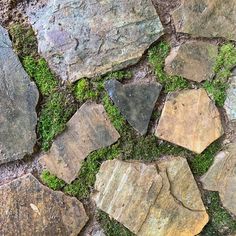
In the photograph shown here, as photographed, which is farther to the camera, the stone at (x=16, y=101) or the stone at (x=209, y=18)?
the stone at (x=16, y=101)

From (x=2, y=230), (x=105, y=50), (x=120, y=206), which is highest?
(x=105, y=50)

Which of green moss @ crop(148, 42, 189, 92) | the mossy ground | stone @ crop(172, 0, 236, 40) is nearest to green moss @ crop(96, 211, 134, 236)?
the mossy ground

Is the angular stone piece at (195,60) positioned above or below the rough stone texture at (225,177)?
above

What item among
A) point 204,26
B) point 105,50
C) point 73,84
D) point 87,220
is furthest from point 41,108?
point 204,26

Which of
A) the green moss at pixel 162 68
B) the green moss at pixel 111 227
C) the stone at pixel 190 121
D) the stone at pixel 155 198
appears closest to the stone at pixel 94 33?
the green moss at pixel 162 68

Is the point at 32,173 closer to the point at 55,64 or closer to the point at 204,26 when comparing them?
the point at 55,64

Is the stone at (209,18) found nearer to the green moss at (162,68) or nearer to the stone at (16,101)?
the green moss at (162,68)

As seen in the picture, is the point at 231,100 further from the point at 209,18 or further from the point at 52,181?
the point at 52,181
